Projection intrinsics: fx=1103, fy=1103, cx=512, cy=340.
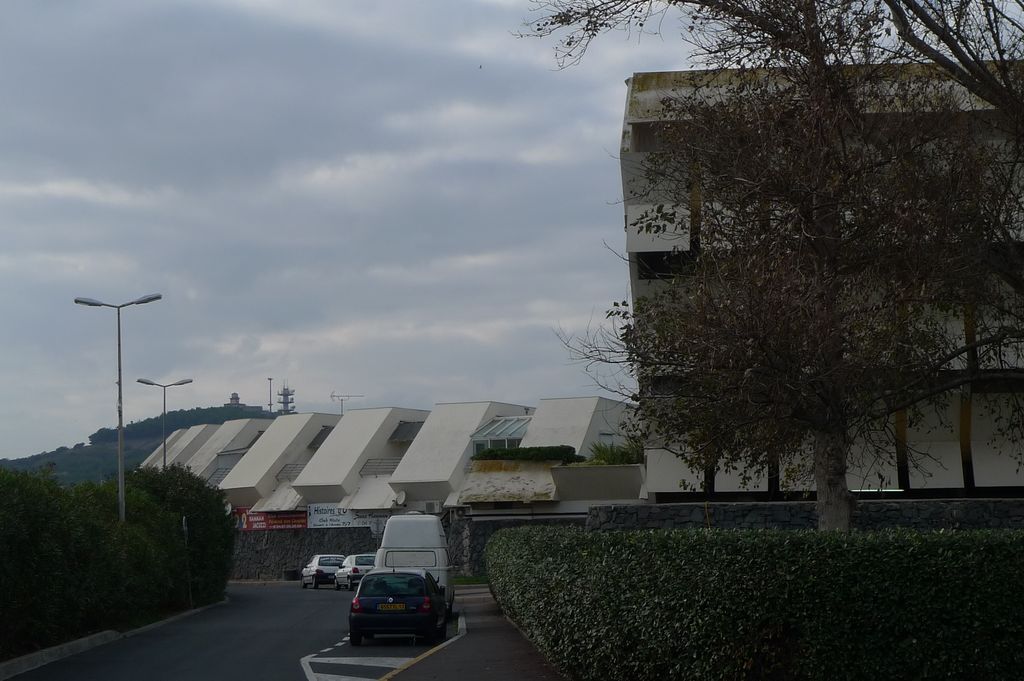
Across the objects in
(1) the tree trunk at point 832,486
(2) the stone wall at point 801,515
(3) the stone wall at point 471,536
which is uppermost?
(1) the tree trunk at point 832,486

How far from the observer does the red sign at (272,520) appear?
6253cm

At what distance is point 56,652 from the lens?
20.2 m

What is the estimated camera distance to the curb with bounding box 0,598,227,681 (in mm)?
17828

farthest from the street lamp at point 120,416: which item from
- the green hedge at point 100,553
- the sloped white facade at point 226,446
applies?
the sloped white facade at point 226,446

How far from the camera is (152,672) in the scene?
16.7 meters

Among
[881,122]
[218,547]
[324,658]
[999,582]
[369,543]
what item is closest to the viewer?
[999,582]

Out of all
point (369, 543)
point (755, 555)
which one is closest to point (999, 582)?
point (755, 555)

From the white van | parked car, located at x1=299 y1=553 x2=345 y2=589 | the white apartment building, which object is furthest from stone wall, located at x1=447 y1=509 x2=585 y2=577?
the white apartment building

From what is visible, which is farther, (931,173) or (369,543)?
(369,543)

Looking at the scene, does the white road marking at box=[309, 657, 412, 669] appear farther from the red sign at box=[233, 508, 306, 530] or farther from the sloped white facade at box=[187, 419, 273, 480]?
the sloped white facade at box=[187, 419, 273, 480]

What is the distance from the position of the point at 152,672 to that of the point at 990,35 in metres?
14.4

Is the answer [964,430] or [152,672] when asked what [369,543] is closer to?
[964,430]

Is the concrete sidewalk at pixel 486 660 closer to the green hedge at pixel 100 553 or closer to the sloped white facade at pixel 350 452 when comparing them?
the green hedge at pixel 100 553

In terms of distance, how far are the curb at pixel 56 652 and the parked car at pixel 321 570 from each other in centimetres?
2535
